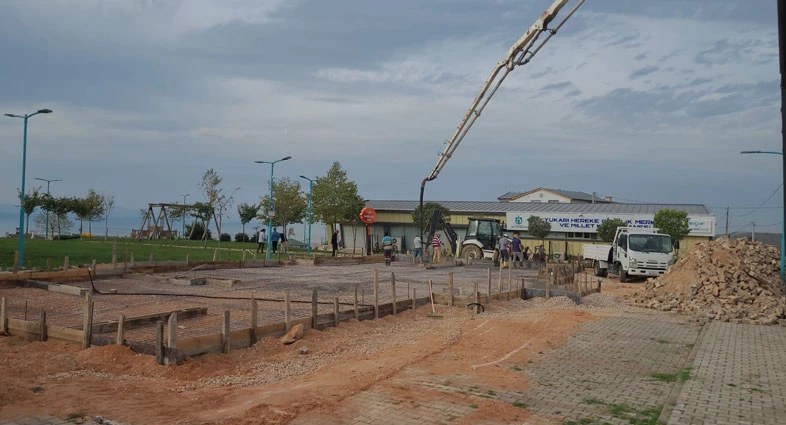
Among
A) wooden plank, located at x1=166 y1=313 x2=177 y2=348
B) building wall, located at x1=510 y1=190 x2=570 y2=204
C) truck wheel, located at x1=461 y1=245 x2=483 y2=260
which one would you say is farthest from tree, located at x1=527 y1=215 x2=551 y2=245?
wooden plank, located at x1=166 y1=313 x2=177 y2=348

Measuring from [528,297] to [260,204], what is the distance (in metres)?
36.4

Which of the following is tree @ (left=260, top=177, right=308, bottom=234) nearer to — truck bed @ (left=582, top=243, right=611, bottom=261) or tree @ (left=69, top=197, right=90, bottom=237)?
tree @ (left=69, top=197, right=90, bottom=237)

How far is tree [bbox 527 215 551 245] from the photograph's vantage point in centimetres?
4447

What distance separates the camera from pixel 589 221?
45000 mm

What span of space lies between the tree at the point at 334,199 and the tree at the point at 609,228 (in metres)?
18.7

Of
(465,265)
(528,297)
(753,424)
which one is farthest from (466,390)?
(465,265)

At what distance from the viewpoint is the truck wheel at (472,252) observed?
3266 cm

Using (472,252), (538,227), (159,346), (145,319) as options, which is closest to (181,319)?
(145,319)

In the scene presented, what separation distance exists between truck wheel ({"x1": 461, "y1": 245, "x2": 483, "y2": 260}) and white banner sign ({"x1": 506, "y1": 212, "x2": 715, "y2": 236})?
45.3 feet

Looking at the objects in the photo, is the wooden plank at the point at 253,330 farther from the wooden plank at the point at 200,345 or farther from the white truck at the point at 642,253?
the white truck at the point at 642,253

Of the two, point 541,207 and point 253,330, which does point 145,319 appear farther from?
point 541,207

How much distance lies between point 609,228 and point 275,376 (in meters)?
35.5

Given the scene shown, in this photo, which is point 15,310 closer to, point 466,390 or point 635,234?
point 466,390

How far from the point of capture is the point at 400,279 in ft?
69.9
